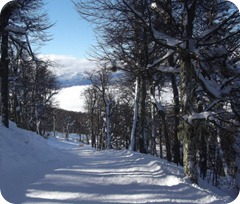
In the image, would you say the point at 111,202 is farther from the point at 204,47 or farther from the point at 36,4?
the point at 36,4

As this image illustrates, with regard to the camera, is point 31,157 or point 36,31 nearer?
point 31,157

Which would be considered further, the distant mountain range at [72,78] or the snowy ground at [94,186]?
the distant mountain range at [72,78]

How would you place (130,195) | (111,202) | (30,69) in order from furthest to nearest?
(30,69), (130,195), (111,202)

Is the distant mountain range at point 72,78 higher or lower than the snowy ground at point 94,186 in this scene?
higher

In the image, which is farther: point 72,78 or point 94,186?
point 72,78

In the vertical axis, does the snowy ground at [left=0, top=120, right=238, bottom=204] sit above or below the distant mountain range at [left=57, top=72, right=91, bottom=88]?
below

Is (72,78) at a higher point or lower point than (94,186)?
higher

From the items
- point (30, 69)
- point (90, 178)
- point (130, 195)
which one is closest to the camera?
point (130, 195)

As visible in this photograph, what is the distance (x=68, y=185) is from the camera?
673 cm

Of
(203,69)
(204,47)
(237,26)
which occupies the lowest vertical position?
(203,69)

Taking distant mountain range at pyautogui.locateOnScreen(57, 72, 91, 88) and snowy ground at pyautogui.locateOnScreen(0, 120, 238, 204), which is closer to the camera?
snowy ground at pyautogui.locateOnScreen(0, 120, 238, 204)

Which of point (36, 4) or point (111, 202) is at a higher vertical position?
point (36, 4)

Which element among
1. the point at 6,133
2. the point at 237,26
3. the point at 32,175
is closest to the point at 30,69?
the point at 6,133

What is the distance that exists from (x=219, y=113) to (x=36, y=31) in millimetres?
9136
